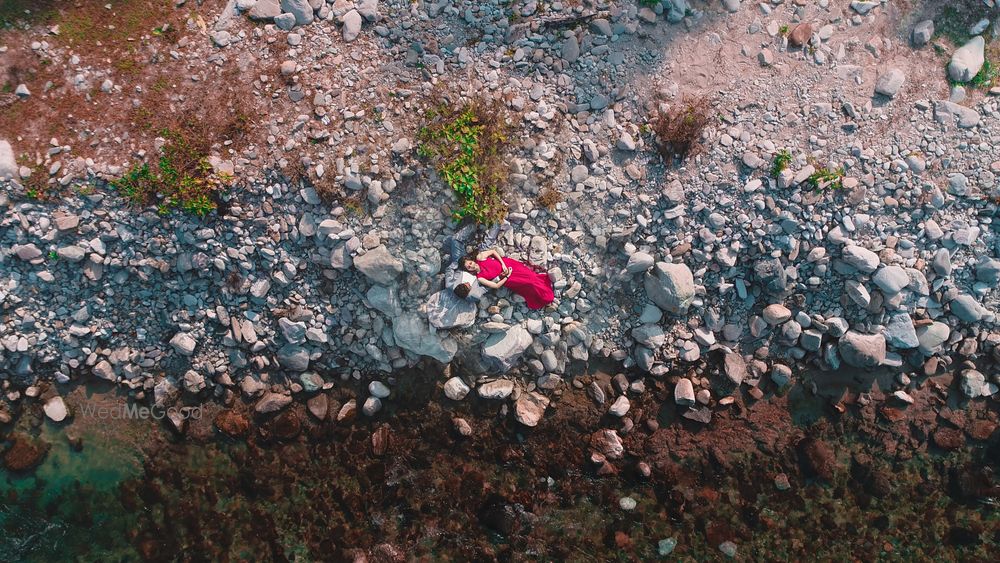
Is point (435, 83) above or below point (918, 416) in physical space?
above

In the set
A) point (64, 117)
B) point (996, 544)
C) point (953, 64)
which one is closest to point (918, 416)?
point (996, 544)

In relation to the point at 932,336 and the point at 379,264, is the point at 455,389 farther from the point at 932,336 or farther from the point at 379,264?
the point at 932,336

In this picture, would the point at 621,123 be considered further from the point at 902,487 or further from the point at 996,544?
the point at 996,544

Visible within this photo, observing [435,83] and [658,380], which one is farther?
[658,380]

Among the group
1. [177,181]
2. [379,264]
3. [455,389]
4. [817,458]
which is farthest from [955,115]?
[177,181]

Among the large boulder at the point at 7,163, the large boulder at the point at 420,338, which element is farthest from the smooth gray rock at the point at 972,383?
the large boulder at the point at 7,163

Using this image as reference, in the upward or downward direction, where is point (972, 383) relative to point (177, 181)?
downward

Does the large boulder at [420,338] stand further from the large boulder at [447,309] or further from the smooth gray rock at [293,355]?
the smooth gray rock at [293,355]
